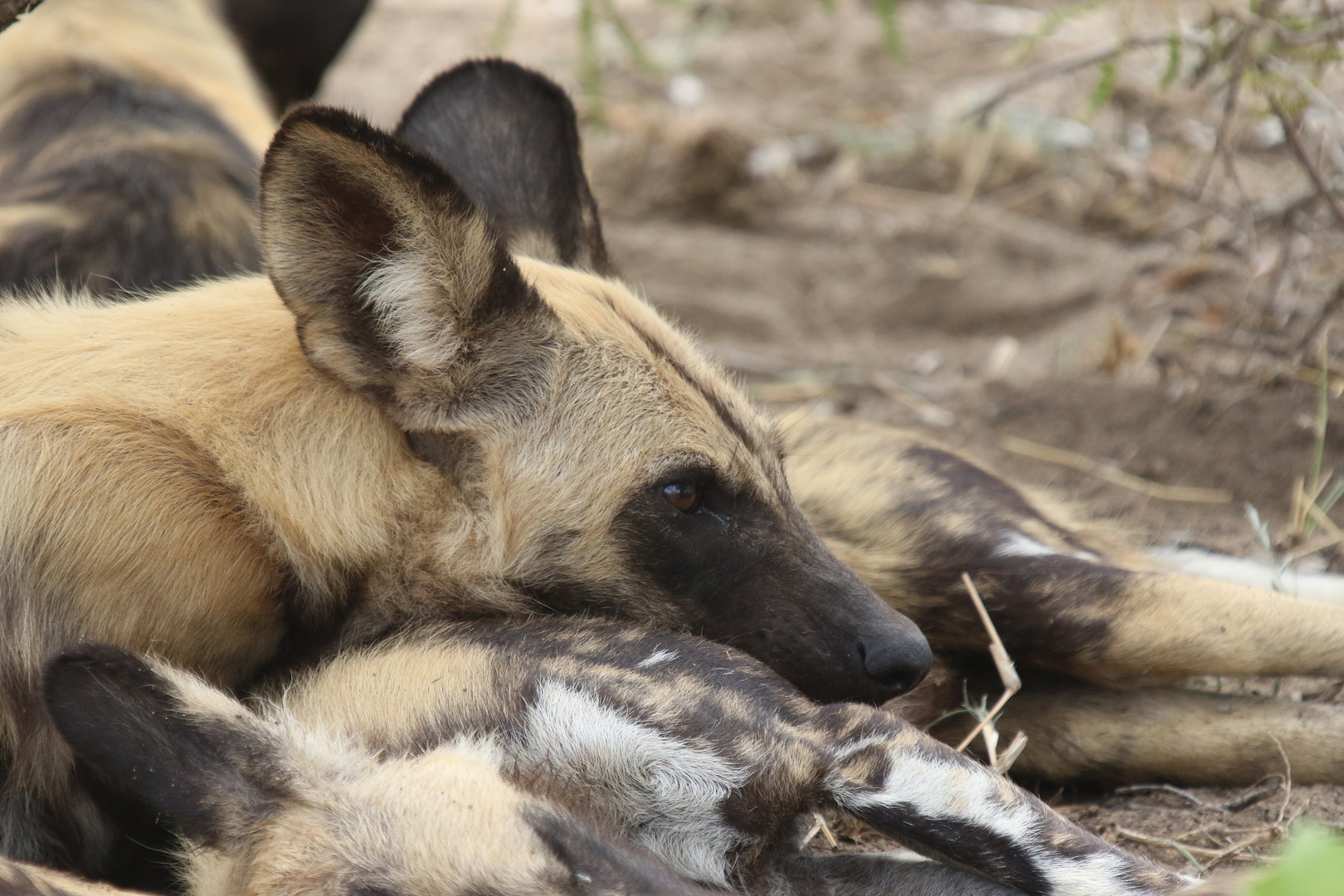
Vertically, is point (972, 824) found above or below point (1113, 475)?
above

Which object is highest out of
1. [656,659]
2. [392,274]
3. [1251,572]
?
[392,274]

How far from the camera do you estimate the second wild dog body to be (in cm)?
221

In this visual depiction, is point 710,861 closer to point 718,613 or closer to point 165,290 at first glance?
point 718,613

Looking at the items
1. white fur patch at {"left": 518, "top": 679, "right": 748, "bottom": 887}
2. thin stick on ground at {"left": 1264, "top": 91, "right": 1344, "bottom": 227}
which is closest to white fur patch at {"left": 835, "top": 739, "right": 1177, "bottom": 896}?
white fur patch at {"left": 518, "top": 679, "right": 748, "bottom": 887}

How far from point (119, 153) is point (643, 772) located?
2218 millimetres

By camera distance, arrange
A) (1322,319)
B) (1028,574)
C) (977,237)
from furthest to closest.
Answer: (977,237)
(1322,319)
(1028,574)

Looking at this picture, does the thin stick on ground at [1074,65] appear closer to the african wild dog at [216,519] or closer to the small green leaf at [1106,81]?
the small green leaf at [1106,81]

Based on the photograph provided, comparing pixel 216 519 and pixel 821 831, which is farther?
pixel 821 831

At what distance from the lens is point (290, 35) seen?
494cm

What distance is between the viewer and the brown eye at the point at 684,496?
2.55m

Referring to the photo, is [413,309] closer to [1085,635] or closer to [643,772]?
[643,772]

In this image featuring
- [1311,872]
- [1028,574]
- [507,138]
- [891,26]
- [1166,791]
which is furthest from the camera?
[891,26]

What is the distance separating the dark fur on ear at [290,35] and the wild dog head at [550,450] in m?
2.62

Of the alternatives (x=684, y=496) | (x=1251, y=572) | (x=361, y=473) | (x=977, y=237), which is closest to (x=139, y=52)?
(x=361, y=473)
